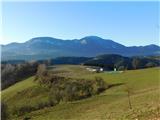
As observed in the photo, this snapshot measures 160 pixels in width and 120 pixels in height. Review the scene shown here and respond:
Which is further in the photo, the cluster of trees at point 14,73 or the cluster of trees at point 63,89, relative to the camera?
the cluster of trees at point 14,73

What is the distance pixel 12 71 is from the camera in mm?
118500

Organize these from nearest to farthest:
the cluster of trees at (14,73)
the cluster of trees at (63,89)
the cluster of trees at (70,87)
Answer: the cluster of trees at (63,89) → the cluster of trees at (70,87) → the cluster of trees at (14,73)

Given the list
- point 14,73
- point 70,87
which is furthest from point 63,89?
point 14,73

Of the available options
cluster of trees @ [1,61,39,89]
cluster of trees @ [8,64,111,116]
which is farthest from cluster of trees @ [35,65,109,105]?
cluster of trees @ [1,61,39,89]

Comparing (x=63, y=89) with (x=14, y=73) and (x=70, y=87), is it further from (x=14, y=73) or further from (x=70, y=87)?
(x=14, y=73)

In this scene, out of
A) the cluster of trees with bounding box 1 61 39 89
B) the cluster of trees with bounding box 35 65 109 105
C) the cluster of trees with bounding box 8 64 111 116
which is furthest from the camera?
the cluster of trees with bounding box 1 61 39 89

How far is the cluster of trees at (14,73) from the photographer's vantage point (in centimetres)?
11006

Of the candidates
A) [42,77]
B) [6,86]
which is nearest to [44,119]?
[42,77]

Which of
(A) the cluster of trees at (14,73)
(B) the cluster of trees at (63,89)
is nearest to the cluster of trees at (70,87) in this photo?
(B) the cluster of trees at (63,89)

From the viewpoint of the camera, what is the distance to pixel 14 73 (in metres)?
118

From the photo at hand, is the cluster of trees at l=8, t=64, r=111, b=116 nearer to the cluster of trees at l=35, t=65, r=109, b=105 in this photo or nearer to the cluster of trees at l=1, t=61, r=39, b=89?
the cluster of trees at l=35, t=65, r=109, b=105

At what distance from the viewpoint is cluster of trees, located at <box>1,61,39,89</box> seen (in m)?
110

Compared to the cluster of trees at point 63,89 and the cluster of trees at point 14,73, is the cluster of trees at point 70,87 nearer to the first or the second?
the cluster of trees at point 63,89

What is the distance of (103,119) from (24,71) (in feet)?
323
